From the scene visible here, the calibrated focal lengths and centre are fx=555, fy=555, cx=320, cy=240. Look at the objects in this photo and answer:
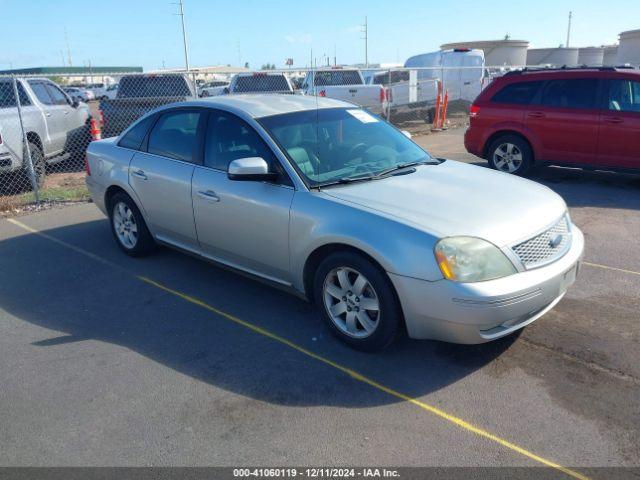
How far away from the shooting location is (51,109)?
34.2ft

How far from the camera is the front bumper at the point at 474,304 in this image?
10.8 ft

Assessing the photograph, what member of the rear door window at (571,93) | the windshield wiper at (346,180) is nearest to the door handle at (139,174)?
the windshield wiper at (346,180)

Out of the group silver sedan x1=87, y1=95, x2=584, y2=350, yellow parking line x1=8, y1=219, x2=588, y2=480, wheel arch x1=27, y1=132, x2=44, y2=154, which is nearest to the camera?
yellow parking line x1=8, y1=219, x2=588, y2=480

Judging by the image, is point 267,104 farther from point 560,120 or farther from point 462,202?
point 560,120

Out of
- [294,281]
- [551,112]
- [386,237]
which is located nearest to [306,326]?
[294,281]

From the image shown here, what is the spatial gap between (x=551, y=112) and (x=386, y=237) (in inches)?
246

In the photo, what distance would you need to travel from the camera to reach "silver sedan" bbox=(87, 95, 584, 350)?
3.40 meters

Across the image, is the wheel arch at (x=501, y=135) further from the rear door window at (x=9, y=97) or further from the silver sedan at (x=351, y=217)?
the rear door window at (x=9, y=97)

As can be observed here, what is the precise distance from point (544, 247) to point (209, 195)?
2645mm

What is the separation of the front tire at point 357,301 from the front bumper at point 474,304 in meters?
0.11

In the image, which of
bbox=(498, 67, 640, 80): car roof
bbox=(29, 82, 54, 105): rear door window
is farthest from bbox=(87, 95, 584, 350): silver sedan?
bbox=(29, 82, 54, 105): rear door window

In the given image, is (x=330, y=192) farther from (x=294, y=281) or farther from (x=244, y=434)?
(x=244, y=434)

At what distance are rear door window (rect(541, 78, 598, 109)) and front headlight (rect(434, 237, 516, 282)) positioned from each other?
5.99m

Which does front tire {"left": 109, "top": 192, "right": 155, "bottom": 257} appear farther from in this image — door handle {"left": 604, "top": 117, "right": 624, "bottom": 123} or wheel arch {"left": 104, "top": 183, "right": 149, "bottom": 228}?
door handle {"left": 604, "top": 117, "right": 624, "bottom": 123}
